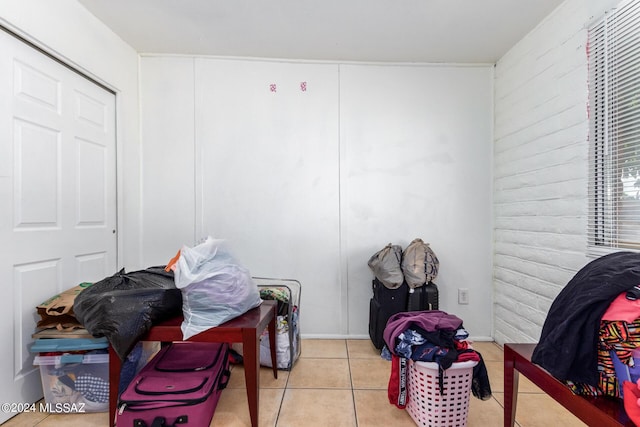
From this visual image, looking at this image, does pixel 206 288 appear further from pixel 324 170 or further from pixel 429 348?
pixel 324 170

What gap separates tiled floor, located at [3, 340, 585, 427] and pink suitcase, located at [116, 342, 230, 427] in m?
0.22

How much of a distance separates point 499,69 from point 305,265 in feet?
7.84

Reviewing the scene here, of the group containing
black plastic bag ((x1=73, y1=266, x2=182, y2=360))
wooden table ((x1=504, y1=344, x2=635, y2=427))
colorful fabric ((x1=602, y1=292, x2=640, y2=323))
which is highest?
colorful fabric ((x1=602, y1=292, x2=640, y2=323))

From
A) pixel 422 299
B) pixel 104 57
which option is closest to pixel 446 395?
pixel 422 299

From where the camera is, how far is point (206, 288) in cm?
A: 166

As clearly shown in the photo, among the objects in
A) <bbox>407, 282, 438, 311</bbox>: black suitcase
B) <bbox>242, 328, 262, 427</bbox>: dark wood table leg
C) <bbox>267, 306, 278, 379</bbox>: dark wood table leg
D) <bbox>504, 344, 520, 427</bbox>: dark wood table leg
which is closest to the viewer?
<bbox>504, 344, 520, 427</bbox>: dark wood table leg

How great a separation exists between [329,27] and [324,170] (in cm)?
110

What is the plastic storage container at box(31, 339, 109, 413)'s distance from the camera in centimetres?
174

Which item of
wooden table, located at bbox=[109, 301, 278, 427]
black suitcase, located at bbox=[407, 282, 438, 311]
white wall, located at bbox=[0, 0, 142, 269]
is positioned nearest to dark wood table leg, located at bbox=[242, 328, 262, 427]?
wooden table, located at bbox=[109, 301, 278, 427]

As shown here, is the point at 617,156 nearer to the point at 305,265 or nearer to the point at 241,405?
the point at 305,265

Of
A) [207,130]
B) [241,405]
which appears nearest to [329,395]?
[241,405]

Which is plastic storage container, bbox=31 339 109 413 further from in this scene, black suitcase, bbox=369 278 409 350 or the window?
the window

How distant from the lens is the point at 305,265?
2.89m

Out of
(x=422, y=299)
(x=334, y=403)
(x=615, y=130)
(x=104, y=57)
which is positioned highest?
(x=104, y=57)
